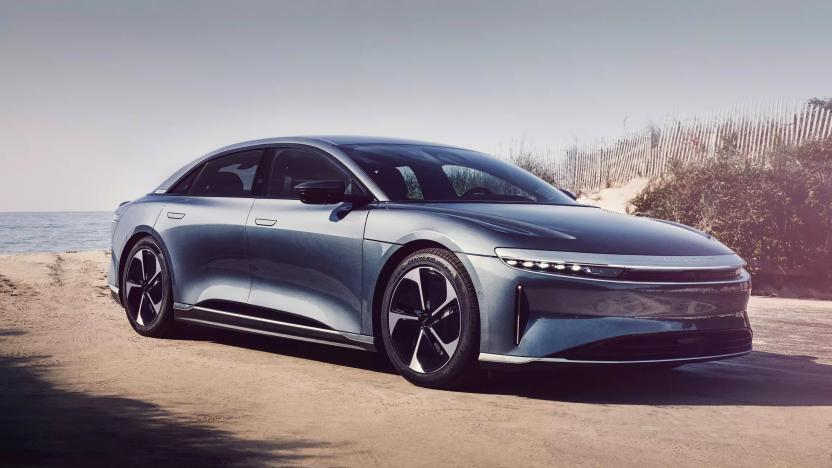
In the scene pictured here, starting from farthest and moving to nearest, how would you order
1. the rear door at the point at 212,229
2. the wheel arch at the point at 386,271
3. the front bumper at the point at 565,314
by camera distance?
the rear door at the point at 212,229 < the wheel arch at the point at 386,271 < the front bumper at the point at 565,314

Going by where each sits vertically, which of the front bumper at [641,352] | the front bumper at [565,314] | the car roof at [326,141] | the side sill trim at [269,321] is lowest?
the side sill trim at [269,321]

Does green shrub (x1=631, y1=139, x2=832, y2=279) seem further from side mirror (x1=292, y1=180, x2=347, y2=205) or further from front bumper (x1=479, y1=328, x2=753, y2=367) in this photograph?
side mirror (x1=292, y1=180, x2=347, y2=205)

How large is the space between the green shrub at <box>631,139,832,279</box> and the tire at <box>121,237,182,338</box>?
1046cm

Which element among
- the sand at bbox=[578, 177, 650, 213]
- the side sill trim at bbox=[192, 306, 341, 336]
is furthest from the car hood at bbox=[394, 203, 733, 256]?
the sand at bbox=[578, 177, 650, 213]

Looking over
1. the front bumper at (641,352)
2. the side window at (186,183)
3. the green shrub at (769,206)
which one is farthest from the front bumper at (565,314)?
the green shrub at (769,206)

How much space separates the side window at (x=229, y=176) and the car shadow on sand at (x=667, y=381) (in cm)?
121

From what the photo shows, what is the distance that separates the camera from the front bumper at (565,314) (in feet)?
18.4

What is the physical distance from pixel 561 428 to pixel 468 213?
159 centimetres

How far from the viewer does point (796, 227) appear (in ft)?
52.4

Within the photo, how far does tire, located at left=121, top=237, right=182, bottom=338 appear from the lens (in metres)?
8.23

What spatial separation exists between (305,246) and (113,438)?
2531 mm

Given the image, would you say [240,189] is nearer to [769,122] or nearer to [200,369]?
[200,369]

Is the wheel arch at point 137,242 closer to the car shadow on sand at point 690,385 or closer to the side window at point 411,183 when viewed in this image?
the side window at point 411,183

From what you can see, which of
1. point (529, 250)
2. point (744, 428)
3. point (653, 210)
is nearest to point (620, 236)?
point (529, 250)
